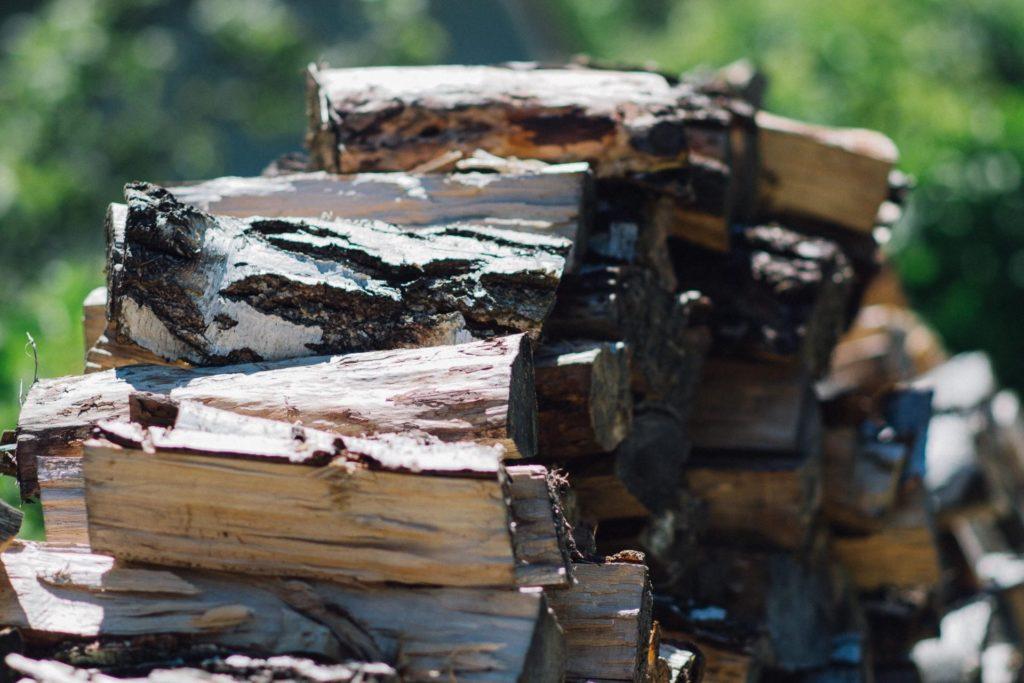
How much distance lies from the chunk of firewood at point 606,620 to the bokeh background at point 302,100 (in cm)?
225

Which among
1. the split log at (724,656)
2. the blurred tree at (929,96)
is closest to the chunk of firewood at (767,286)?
the split log at (724,656)

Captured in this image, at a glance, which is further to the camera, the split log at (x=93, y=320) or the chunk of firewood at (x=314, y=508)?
the split log at (x=93, y=320)

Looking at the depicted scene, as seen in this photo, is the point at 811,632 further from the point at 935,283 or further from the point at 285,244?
the point at 935,283

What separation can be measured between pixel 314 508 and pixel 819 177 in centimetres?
204

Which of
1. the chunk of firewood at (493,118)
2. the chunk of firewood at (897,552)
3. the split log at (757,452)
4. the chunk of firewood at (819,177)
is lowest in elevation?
the chunk of firewood at (897,552)

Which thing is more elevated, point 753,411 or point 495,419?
point 495,419

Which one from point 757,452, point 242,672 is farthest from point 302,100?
point 242,672

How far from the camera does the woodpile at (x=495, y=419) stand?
154 centimetres

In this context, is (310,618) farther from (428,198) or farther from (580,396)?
(428,198)

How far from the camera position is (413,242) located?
1.98 metres

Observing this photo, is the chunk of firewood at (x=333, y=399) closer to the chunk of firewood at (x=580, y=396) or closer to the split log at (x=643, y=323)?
the chunk of firewood at (x=580, y=396)

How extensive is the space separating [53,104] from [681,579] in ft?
17.1

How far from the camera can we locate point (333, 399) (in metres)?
1.77

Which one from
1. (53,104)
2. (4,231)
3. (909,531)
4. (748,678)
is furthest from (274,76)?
(748,678)
